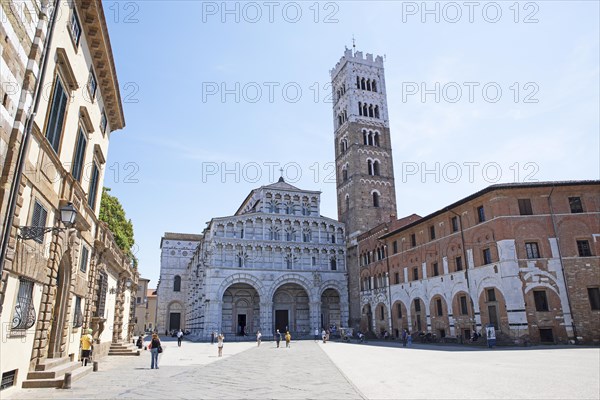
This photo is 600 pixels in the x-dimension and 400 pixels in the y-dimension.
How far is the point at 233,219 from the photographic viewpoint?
45.1 metres

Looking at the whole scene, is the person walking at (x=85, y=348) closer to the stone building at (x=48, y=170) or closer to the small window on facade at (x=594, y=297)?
the stone building at (x=48, y=170)

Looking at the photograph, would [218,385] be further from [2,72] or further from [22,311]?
[2,72]

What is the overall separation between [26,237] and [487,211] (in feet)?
85.5

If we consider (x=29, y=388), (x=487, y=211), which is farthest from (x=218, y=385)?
(x=487, y=211)

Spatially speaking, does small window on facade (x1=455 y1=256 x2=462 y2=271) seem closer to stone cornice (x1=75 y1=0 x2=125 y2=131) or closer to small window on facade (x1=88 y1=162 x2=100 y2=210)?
stone cornice (x1=75 y1=0 x2=125 y2=131)

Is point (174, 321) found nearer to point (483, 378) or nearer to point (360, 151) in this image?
point (360, 151)

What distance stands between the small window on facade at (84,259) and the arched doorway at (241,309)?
31.8 m

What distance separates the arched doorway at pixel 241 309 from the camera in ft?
148

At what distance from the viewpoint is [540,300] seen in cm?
2412

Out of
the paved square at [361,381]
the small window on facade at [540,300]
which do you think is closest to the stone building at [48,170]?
the paved square at [361,381]

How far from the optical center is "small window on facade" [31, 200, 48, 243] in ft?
28.4

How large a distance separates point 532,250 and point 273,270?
89.0 feet

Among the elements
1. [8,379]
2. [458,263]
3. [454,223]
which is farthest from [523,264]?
[8,379]

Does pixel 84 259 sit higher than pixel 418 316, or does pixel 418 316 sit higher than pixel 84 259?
pixel 84 259
